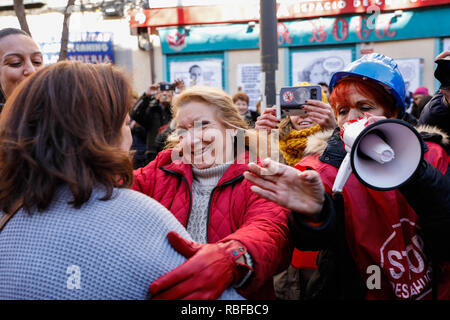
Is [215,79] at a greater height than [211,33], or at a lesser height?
lesser

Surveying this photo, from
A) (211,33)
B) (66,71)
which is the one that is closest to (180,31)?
(211,33)

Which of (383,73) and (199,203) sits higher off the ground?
(383,73)

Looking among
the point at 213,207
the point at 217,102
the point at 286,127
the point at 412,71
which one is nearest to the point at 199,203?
the point at 213,207

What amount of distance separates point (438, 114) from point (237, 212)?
121 centimetres

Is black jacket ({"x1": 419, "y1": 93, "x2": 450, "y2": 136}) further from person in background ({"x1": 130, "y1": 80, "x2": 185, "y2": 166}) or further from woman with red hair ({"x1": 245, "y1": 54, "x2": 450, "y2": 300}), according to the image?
person in background ({"x1": 130, "y1": 80, "x2": 185, "y2": 166})

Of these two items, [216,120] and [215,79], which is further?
[215,79]

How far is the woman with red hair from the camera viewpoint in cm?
131

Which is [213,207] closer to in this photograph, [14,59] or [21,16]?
[14,59]

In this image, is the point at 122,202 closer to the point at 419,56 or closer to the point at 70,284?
the point at 70,284

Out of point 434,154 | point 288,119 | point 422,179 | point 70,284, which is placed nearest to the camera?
point 70,284

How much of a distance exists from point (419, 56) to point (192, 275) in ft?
34.4

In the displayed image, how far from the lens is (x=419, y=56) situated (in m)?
9.70

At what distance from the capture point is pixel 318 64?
1038 cm

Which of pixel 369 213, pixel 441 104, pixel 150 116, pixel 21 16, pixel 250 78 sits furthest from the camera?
pixel 250 78
